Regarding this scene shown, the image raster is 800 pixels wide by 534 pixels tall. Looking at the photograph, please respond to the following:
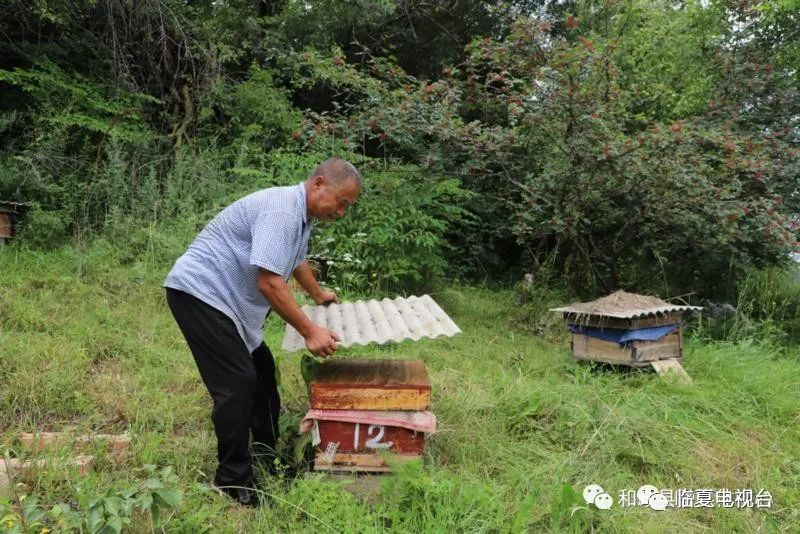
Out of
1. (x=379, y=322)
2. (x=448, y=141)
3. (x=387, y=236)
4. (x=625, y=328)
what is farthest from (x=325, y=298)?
(x=448, y=141)

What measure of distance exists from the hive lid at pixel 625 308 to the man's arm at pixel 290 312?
2.58 metres

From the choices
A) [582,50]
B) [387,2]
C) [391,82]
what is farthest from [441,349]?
[387,2]

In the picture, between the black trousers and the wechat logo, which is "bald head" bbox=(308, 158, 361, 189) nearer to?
the black trousers

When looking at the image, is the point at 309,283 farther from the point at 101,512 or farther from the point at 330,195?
the point at 101,512

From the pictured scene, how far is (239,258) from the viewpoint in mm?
2457

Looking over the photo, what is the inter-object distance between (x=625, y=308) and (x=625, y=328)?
0.20 m

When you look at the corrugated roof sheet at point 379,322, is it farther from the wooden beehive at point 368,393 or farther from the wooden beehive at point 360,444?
the wooden beehive at point 360,444

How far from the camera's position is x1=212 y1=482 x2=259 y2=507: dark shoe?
2471mm

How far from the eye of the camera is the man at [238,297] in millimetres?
2371

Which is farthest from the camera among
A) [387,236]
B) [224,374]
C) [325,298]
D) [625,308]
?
[387,236]

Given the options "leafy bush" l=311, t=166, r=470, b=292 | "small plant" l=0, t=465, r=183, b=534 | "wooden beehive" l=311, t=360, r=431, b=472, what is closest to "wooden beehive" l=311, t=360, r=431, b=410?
"wooden beehive" l=311, t=360, r=431, b=472

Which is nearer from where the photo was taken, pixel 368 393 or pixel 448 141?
pixel 368 393

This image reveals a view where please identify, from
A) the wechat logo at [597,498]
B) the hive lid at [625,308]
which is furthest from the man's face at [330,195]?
the hive lid at [625,308]

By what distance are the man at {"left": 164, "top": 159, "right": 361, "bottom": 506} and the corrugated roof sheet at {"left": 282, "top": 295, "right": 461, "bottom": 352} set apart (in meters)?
0.18
